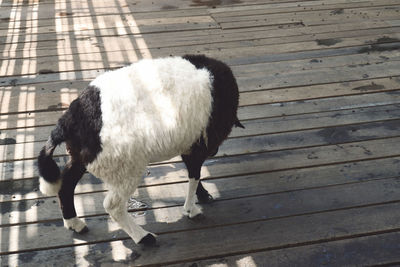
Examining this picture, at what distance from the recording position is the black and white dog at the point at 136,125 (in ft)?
6.26

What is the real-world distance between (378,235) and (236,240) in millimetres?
726

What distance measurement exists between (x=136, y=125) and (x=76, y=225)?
71cm

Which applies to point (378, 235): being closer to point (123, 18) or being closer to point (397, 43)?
point (397, 43)

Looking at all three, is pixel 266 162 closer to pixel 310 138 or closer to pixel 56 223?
pixel 310 138

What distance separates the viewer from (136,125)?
1.92 meters

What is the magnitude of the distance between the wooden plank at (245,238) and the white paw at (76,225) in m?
0.10

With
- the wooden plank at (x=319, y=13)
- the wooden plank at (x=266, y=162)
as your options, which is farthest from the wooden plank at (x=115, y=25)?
the wooden plank at (x=266, y=162)

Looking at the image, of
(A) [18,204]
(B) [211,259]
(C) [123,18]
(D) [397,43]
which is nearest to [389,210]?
(B) [211,259]

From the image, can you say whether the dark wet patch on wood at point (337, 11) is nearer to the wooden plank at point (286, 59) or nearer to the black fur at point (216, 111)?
the wooden plank at point (286, 59)

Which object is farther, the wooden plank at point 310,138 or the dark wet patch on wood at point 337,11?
the dark wet patch on wood at point 337,11

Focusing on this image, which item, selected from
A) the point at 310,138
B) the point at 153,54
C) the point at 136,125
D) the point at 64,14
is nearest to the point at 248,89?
the point at 310,138

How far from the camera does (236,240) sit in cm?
226

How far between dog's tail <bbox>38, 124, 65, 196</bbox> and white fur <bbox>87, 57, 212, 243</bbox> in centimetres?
21

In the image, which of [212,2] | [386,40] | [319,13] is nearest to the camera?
[386,40]
